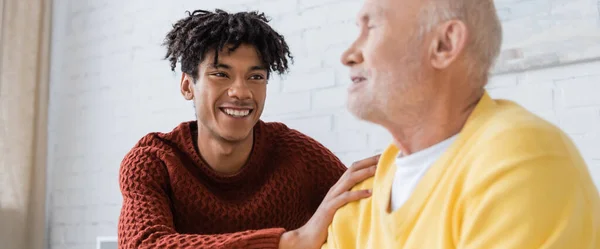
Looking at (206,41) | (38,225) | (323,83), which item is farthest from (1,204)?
(206,41)

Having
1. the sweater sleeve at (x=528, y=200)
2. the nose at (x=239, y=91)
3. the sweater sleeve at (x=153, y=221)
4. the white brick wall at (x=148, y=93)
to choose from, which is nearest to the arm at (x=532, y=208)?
the sweater sleeve at (x=528, y=200)

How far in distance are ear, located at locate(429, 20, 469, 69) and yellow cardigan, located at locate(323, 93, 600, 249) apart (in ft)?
0.25

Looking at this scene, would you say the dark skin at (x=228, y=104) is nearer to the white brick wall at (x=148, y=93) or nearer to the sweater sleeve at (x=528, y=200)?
the white brick wall at (x=148, y=93)

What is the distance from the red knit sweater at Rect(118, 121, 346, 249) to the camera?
152cm

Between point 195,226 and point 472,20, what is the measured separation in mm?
873

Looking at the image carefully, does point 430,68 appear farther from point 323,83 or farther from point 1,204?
point 1,204

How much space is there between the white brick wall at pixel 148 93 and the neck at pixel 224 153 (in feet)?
1.96

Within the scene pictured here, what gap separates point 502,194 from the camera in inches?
31.5

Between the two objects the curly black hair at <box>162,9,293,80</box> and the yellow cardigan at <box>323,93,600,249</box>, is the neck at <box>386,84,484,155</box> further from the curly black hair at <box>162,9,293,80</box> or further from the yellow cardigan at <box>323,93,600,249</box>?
the curly black hair at <box>162,9,293,80</box>

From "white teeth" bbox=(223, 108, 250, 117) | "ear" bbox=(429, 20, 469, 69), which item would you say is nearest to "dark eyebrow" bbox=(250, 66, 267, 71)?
"white teeth" bbox=(223, 108, 250, 117)

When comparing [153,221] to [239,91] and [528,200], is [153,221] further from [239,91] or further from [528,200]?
[528,200]

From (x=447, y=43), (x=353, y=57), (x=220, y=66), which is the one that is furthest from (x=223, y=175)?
(x=447, y=43)

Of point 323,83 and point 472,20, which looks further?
point 323,83

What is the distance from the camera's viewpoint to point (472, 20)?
939mm
